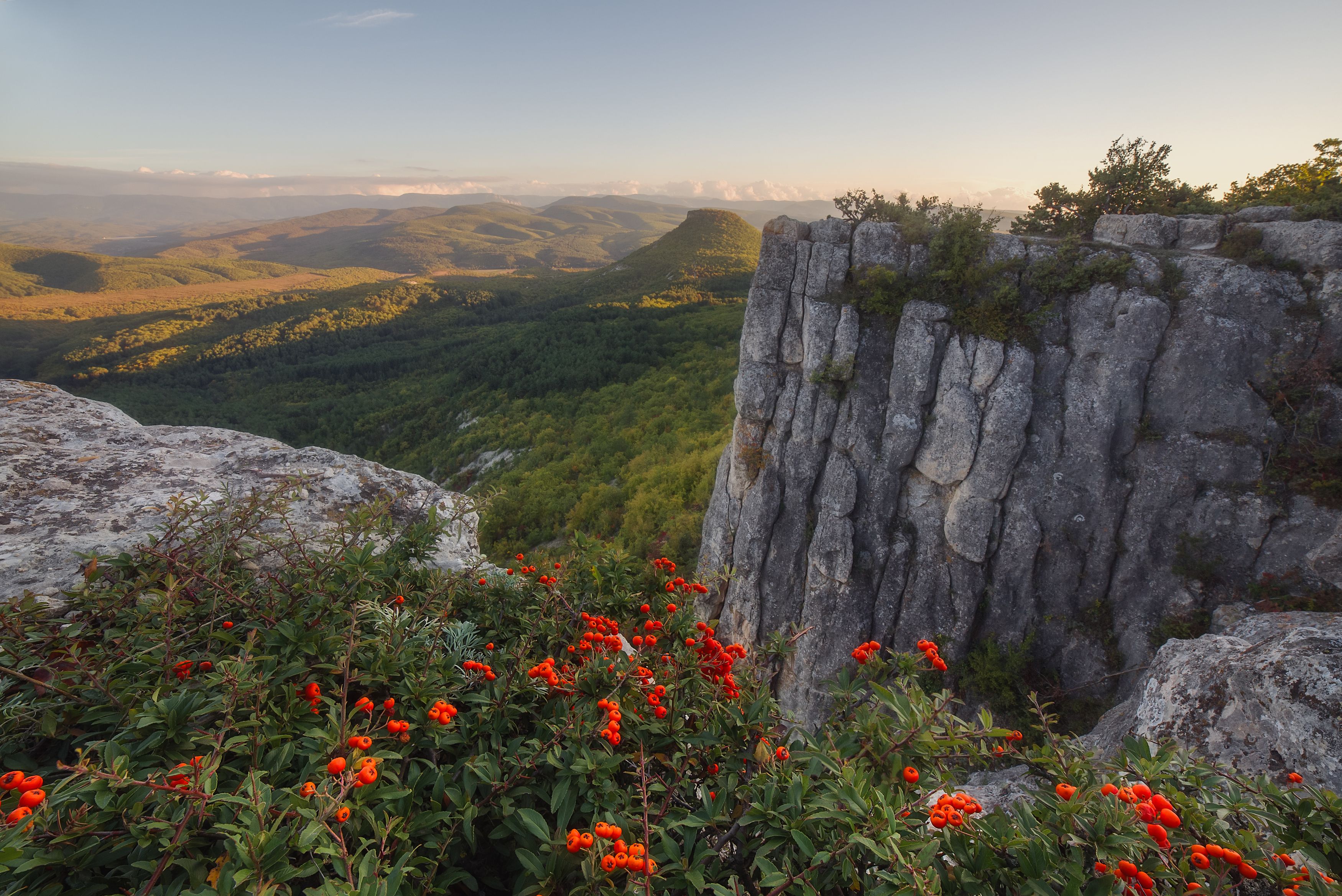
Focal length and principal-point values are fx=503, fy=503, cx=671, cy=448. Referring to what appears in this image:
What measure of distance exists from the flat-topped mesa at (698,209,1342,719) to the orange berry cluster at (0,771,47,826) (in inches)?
405

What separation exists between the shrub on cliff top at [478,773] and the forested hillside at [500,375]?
2595 millimetres

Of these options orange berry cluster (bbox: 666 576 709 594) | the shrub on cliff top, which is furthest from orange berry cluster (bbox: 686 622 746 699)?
orange berry cluster (bbox: 666 576 709 594)

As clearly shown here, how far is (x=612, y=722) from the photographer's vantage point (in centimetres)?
286

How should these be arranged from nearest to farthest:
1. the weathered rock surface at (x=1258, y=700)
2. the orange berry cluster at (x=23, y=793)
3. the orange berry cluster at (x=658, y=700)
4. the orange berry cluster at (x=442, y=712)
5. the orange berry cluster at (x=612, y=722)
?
the orange berry cluster at (x=23, y=793)
the orange berry cluster at (x=442, y=712)
the orange berry cluster at (x=612, y=722)
the orange berry cluster at (x=658, y=700)
the weathered rock surface at (x=1258, y=700)

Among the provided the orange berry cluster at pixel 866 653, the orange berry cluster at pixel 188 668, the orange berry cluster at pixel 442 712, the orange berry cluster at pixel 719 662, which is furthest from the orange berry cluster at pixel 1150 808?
the orange berry cluster at pixel 188 668

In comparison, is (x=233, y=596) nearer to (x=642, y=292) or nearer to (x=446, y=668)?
(x=446, y=668)

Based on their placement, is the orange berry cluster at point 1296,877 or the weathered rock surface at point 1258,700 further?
the weathered rock surface at point 1258,700

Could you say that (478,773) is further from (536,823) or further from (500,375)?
(500,375)

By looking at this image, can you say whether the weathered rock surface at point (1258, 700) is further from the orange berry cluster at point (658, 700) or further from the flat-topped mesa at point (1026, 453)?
the orange berry cluster at point (658, 700)

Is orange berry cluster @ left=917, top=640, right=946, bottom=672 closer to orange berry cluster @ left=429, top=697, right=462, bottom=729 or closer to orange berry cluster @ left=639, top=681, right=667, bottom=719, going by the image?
orange berry cluster @ left=639, top=681, right=667, bottom=719

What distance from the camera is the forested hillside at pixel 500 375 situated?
27812 mm

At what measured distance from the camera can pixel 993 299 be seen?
13.2 meters

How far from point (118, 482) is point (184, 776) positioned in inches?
217

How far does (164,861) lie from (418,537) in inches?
122
